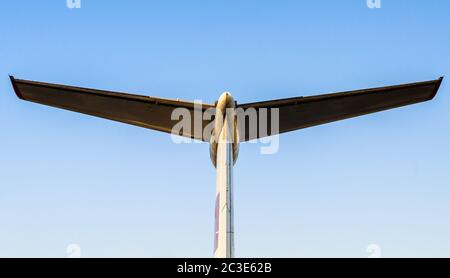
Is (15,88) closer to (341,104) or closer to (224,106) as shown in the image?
(224,106)

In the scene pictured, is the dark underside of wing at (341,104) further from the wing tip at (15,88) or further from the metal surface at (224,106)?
the wing tip at (15,88)

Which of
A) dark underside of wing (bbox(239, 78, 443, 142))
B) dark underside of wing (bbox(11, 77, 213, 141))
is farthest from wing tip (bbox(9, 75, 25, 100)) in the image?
dark underside of wing (bbox(239, 78, 443, 142))

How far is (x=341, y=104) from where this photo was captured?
35.6 ft

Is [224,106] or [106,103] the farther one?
[106,103]

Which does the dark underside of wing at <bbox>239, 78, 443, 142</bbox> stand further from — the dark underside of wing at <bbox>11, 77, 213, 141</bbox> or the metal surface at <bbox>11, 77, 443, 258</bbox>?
the dark underside of wing at <bbox>11, 77, 213, 141</bbox>

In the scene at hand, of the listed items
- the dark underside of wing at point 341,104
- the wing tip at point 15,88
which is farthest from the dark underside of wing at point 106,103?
the dark underside of wing at point 341,104

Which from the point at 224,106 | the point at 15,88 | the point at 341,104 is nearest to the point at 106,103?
the point at 15,88

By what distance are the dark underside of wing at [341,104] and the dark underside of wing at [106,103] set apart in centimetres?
172

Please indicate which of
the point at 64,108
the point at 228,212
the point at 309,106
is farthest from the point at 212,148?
the point at 64,108

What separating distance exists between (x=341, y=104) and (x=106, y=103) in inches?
206
